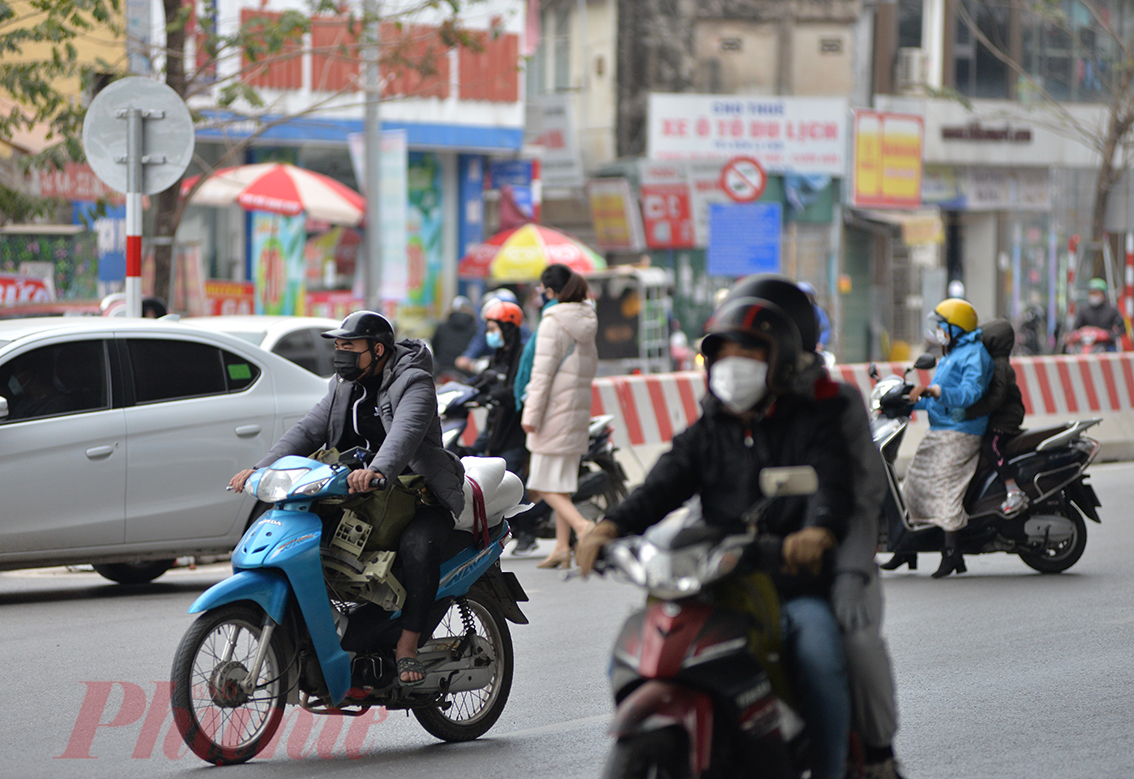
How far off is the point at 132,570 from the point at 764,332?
6765 mm

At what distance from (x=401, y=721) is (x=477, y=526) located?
3.35 feet

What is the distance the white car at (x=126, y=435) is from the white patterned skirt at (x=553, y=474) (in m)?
1.54

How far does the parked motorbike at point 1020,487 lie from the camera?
9.30m

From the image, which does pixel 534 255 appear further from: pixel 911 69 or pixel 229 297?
pixel 911 69

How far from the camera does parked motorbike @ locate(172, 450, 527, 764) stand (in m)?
5.12

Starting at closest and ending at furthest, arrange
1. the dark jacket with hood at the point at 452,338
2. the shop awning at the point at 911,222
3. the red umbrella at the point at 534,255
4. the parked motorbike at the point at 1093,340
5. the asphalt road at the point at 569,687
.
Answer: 1. the asphalt road at the point at 569,687
2. the dark jacket with hood at the point at 452,338
3. the parked motorbike at the point at 1093,340
4. the red umbrella at the point at 534,255
5. the shop awning at the point at 911,222

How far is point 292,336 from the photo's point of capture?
11734 millimetres

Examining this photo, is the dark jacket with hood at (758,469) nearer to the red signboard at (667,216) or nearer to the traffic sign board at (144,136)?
the traffic sign board at (144,136)

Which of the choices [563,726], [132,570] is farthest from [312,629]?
[132,570]

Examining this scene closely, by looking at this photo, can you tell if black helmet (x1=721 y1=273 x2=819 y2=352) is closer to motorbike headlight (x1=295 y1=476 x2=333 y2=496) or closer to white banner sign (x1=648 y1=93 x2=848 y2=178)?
motorbike headlight (x1=295 y1=476 x2=333 y2=496)

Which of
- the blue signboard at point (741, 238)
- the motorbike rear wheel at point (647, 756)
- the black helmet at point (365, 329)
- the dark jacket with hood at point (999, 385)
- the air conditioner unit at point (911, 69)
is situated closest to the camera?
the motorbike rear wheel at point (647, 756)

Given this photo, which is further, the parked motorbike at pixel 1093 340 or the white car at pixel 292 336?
the parked motorbike at pixel 1093 340

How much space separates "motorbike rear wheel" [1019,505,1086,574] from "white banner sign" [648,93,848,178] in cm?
2113


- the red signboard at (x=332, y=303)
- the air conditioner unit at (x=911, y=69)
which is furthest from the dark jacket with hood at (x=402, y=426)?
the air conditioner unit at (x=911, y=69)
